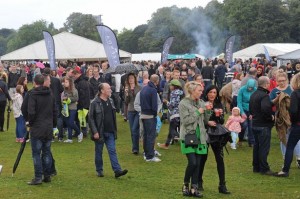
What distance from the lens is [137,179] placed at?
903 centimetres

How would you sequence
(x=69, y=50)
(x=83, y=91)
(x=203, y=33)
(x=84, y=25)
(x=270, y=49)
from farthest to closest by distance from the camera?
(x=84, y=25)
(x=203, y=33)
(x=69, y=50)
(x=270, y=49)
(x=83, y=91)

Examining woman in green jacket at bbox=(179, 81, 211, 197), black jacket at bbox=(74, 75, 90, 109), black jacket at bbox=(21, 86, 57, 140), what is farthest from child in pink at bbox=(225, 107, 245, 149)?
black jacket at bbox=(21, 86, 57, 140)

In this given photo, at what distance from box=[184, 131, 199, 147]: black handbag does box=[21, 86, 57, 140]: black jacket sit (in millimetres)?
2338

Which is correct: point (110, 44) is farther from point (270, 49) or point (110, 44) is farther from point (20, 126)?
point (270, 49)

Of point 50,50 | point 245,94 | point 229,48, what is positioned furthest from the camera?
point 229,48

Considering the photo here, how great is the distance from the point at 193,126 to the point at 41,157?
8.99 feet

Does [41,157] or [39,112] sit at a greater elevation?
[39,112]

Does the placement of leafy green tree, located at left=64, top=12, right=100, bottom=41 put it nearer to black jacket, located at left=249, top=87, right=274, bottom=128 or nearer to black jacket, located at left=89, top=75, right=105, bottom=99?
black jacket, located at left=89, top=75, right=105, bottom=99

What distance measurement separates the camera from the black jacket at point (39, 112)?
8.23 m

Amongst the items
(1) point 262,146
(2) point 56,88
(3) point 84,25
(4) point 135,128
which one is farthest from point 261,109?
(3) point 84,25

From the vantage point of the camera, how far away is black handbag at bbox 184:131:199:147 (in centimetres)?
740

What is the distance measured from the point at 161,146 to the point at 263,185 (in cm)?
403

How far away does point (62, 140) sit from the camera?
44.0ft

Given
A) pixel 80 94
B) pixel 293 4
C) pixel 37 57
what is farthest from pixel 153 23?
pixel 80 94
